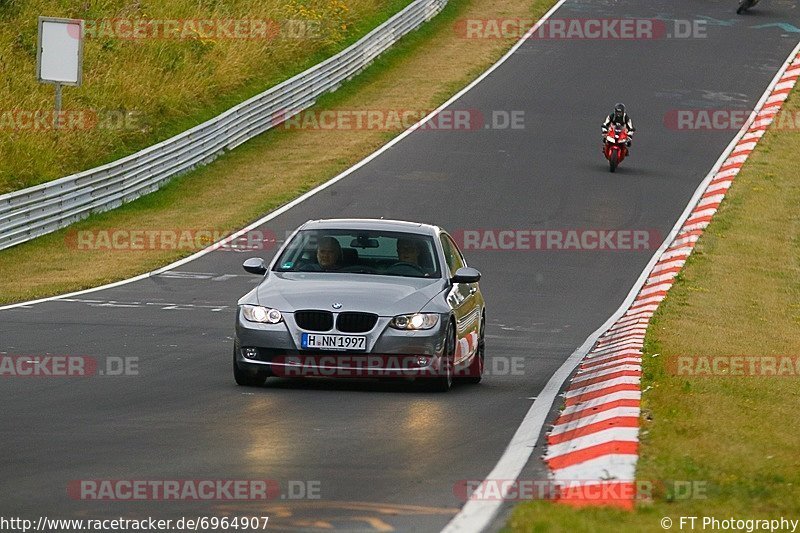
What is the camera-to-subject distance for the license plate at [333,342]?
11906 millimetres

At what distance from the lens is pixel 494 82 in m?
42.2

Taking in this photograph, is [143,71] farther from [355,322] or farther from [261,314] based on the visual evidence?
[355,322]

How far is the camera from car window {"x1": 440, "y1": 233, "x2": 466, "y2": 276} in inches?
530

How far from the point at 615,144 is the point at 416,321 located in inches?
860
